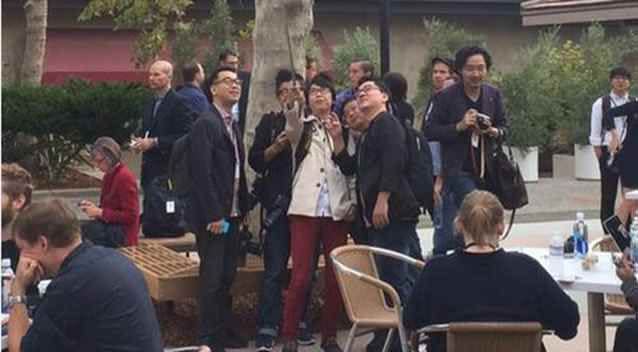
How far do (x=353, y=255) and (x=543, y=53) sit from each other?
16550 millimetres

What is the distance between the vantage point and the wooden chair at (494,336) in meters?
5.11

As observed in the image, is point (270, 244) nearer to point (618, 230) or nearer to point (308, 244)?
point (308, 244)

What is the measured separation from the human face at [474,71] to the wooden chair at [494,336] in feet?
12.0

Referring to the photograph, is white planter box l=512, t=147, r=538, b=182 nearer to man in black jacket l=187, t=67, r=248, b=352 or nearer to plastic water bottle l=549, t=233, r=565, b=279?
man in black jacket l=187, t=67, r=248, b=352

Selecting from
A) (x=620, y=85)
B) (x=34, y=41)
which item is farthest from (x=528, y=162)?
(x=34, y=41)

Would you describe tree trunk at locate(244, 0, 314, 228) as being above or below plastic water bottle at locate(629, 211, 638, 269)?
above

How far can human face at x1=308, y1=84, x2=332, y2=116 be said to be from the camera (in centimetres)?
796

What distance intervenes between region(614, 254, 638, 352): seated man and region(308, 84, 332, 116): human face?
2.70 m

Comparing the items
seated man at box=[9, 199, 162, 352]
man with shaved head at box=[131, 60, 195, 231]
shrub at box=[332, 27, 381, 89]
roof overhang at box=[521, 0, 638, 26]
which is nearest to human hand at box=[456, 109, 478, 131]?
man with shaved head at box=[131, 60, 195, 231]

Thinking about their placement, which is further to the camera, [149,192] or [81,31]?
[81,31]

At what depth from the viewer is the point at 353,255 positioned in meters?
7.04

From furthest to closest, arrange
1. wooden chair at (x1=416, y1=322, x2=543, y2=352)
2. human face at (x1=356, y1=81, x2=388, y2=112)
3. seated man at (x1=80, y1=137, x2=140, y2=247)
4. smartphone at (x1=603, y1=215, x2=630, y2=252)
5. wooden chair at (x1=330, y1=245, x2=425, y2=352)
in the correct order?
1. seated man at (x1=80, y1=137, x2=140, y2=247)
2. human face at (x1=356, y1=81, x2=388, y2=112)
3. smartphone at (x1=603, y1=215, x2=630, y2=252)
4. wooden chair at (x1=330, y1=245, x2=425, y2=352)
5. wooden chair at (x1=416, y1=322, x2=543, y2=352)

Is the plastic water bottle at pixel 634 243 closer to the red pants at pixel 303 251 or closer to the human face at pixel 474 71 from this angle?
the red pants at pixel 303 251

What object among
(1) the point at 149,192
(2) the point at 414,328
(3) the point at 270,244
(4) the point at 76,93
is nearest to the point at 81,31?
(4) the point at 76,93
